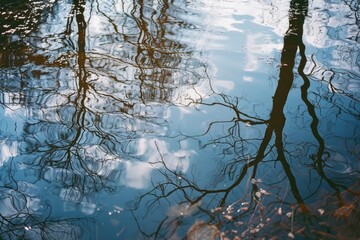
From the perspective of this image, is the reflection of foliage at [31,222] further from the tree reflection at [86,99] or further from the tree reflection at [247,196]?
the tree reflection at [247,196]

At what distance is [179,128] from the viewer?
3930mm

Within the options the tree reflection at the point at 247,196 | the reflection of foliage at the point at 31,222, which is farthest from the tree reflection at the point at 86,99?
the tree reflection at the point at 247,196

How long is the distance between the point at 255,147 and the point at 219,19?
4.19 m

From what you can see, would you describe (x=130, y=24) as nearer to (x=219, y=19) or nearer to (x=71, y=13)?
(x=71, y=13)

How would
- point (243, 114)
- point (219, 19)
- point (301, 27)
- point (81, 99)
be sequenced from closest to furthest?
point (243, 114), point (81, 99), point (301, 27), point (219, 19)

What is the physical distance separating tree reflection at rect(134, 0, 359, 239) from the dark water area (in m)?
0.01

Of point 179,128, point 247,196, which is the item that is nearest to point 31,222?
point 179,128

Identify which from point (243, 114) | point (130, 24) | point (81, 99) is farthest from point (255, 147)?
point (130, 24)

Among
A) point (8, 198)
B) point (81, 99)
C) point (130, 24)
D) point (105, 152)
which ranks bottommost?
point (8, 198)

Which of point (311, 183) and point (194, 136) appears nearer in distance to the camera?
point (311, 183)

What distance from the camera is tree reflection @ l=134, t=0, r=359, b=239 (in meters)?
2.71

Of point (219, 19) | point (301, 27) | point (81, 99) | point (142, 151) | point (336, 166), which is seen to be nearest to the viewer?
point (336, 166)

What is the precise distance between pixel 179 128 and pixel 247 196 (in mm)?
1294

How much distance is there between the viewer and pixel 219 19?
696cm
